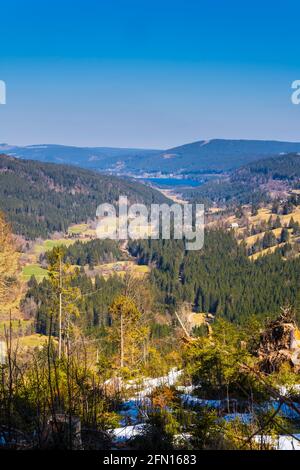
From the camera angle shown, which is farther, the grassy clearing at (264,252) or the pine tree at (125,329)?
the grassy clearing at (264,252)

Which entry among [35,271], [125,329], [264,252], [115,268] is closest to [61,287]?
[125,329]

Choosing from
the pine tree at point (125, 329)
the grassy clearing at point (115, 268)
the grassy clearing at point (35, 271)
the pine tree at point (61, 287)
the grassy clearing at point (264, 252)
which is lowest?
the grassy clearing at point (115, 268)

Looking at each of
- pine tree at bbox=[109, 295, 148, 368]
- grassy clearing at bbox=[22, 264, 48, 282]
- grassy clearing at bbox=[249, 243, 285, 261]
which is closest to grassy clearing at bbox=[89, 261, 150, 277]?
grassy clearing at bbox=[22, 264, 48, 282]

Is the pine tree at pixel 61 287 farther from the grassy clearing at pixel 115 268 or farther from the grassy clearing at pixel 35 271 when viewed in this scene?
the grassy clearing at pixel 115 268

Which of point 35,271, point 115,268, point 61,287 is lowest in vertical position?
point 115,268

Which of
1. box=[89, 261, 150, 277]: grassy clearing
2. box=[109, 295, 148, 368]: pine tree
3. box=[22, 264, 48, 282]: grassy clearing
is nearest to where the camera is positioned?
box=[109, 295, 148, 368]: pine tree

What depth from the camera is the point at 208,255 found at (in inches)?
6663

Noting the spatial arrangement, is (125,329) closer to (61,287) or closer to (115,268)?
(61,287)

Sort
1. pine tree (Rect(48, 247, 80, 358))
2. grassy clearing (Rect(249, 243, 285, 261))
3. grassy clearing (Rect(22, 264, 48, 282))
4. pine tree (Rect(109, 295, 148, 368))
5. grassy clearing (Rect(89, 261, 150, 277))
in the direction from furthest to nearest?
grassy clearing (Rect(89, 261, 150, 277)) → grassy clearing (Rect(249, 243, 285, 261)) → grassy clearing (Rect(22, 264, 48, 282)) → pine tree (Rect(109, 295, 148, 368)) → pine tree (Rect(48, 247, 80, 358))

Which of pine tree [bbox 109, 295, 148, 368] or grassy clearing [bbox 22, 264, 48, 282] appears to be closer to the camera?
pine tree [bbox 109, 295, 148, 368]

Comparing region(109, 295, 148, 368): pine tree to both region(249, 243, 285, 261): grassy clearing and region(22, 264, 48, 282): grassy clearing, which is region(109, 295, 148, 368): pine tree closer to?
region(22, 264, 48, 282): grassy clearing

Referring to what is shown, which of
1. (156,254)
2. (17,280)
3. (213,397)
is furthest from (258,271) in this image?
(213,397)

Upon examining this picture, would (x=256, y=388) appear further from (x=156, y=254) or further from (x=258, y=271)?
(x=156, y=254)

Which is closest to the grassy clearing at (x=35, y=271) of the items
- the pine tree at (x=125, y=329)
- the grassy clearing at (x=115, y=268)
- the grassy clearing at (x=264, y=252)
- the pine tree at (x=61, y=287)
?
the grassy clearing at (x=115, y=268)
